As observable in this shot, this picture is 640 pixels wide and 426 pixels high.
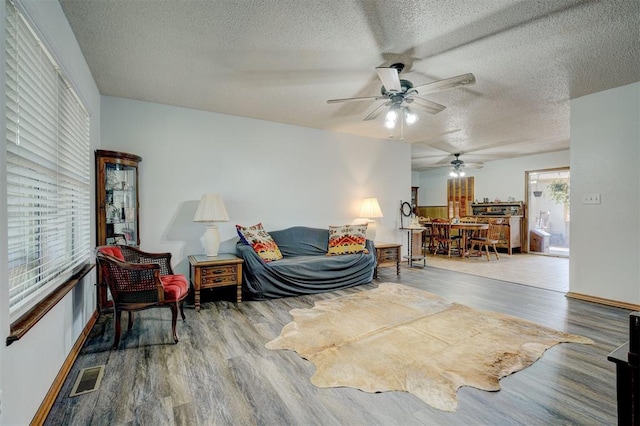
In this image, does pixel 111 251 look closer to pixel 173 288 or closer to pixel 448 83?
pixel 173 288

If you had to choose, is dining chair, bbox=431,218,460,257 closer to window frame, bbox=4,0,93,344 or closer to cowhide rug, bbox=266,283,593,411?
cowhide rug, bbox=266,283,593,411

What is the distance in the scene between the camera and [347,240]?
4.61 meters

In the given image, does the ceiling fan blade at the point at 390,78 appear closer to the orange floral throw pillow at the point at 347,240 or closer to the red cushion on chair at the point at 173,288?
the orange floral throw pillow at the point at 347,240

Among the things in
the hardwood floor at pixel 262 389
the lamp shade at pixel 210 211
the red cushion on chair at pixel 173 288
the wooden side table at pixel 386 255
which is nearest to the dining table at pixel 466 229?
the wooden side table at pixel 386 255

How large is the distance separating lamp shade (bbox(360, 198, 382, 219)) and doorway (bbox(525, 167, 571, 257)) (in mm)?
5056

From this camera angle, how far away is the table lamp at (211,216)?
360cm

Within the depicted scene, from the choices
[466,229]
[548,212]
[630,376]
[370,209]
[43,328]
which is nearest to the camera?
[630,376]

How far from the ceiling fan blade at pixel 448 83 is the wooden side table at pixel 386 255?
2.75 metres

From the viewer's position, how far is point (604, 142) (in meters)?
3.57

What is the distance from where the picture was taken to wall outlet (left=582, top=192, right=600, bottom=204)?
11.9 ft

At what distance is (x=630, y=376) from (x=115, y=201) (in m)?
4.18

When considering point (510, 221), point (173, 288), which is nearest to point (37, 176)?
point (173, 288)

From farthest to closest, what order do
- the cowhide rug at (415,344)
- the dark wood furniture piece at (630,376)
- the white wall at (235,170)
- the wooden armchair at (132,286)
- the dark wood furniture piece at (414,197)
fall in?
1. the dark wood furniture piece at (414,197)
2. the white wall at (235,170)
3. the wooden armchair at (132,286)
4. the cowhide rug at (415,344)
5. the dark wood furniture piece at (630,376)

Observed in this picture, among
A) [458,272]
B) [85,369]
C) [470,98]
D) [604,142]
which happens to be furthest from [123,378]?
[604,142]
